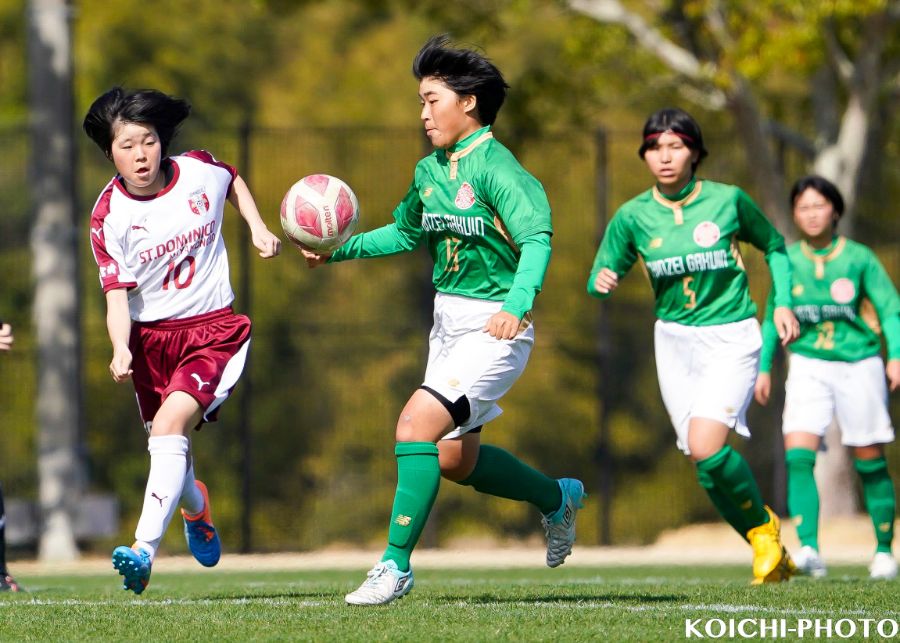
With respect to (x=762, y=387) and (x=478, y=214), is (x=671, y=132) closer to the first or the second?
(x=478, y=214)

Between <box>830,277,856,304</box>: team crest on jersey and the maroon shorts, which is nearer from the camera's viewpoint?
the maroon shorts

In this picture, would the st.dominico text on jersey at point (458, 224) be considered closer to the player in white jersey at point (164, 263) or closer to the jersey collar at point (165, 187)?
the player in white jersey at point (164, 263)

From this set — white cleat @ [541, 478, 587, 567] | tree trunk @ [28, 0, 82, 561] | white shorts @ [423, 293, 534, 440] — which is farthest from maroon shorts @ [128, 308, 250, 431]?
tree trunk @ [28, 0, 82, 561]

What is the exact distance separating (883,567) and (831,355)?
45.1 inches

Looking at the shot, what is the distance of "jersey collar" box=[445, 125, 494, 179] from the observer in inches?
248

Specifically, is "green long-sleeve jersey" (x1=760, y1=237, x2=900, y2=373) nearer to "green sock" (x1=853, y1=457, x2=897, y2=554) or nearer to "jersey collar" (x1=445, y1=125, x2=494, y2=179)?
"green sock" (x1=853, y1=457, x2=897, y2=554)

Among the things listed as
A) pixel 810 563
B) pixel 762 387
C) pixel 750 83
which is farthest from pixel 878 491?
pixel 750 83

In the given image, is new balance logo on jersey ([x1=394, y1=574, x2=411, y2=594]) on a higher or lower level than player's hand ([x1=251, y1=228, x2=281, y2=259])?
lower

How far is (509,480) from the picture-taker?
21.8 feet

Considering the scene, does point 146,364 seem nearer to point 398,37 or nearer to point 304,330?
point 304,330

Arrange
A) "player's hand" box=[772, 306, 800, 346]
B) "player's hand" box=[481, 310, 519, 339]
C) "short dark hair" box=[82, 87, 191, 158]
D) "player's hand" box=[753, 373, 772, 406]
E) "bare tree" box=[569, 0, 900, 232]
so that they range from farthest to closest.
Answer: "bare tree" box=[569, 0, 900, 232] → "player's hand" box=[753, 373, 772, 406] → "player's hand" box=[772, 306, 800, 346] → "short dark hair" box=[82, 87, 191, 158] → "player's hand" box=[481, 310, 519, 339]

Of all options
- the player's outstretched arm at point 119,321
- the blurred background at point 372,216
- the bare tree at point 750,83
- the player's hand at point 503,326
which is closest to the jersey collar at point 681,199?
the player's hand at point 503,326

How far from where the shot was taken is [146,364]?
262 inches

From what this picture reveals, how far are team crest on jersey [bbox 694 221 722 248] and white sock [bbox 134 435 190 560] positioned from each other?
8.42 feet
